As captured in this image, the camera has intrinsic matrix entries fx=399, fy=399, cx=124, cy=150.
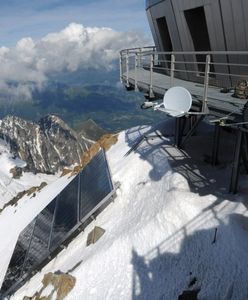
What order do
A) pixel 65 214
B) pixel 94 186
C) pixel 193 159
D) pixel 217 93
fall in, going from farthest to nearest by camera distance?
pixel 193 159 < pixel 94 186 < pixel 65 214 < pixel 217 93

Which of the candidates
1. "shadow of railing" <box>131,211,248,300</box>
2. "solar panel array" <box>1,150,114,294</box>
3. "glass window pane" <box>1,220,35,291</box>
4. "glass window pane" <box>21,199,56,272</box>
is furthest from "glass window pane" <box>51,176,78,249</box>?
"shadow of railing" <box>131,211,248,300</box>

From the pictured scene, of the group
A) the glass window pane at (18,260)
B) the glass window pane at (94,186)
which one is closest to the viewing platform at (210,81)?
the glass window pane at (94,186)

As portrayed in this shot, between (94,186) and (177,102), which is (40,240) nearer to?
(94,186)

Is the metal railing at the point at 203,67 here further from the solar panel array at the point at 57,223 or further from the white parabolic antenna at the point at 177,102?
the solar panel array at the point at 57,223

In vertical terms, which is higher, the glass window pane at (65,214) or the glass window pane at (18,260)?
the glass window pane at (65,214)

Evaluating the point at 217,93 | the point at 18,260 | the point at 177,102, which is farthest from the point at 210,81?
the point at 18,260

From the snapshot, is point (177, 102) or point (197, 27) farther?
point (197, 27)

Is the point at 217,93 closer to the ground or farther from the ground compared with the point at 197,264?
farther from the ground

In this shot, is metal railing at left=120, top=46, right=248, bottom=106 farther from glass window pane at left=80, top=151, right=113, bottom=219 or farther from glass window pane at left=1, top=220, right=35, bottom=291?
glass window pane at left=1, top=220, right=35, bottom=291
